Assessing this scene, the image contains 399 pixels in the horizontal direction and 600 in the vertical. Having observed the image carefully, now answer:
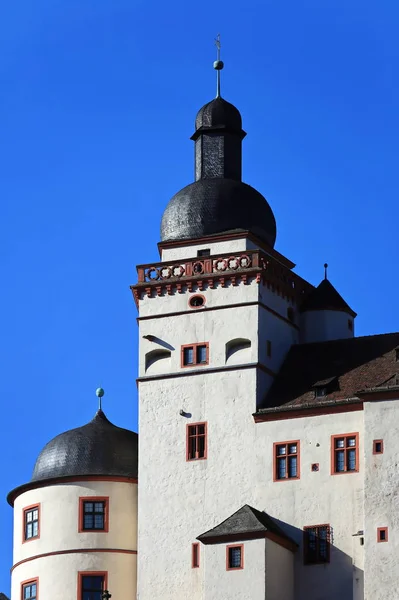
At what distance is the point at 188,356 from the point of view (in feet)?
309

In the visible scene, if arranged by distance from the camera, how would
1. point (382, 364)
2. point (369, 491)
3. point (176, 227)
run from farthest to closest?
point (176, 227) → point (382, 364) → point (369, 491)

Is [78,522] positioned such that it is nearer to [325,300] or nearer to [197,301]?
[197,301]

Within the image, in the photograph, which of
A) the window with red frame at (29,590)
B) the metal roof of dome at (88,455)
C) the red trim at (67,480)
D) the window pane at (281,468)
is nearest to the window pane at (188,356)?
the metal roof of dome at (88,455)

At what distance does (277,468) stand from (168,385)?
261 inches

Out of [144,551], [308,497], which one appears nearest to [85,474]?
[144,551]

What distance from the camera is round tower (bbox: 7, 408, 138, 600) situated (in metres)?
93.1

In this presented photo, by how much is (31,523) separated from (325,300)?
631 inches

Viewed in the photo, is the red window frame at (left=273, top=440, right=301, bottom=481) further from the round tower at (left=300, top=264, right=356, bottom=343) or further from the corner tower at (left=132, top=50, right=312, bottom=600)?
the round tower at (left=300, top=264, right=356, bottom=343)

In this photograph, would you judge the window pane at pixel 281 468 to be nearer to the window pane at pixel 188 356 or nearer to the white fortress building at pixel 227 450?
the white fortress building at pixel 227 450

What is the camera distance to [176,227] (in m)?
97.7

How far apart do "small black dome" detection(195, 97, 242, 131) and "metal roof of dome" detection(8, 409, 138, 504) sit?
14.2 metres

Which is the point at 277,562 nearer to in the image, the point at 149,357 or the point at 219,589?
the point at 219,589

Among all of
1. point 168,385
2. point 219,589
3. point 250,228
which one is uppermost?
point 250,228

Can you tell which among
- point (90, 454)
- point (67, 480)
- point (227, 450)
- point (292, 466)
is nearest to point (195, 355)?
point (227, 450)
